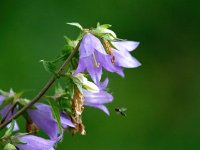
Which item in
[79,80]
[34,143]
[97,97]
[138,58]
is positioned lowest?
[138,58]

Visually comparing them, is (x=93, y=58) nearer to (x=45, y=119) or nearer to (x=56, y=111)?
(x=56, y=111)

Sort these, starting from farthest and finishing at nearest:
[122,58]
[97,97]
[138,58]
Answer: [138,58]
[97,97]
[122,58]

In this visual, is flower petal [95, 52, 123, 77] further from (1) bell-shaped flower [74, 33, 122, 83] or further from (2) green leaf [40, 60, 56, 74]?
(2) green leaf [40, 60, 56, 74]

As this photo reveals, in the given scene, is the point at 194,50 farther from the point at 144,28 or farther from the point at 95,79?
the point at 95,79

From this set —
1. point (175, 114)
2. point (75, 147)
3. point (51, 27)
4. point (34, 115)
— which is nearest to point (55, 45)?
point (51, 27)

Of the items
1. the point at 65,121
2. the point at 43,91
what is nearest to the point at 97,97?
the point at 65,121

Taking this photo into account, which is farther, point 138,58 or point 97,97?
point 138,58
